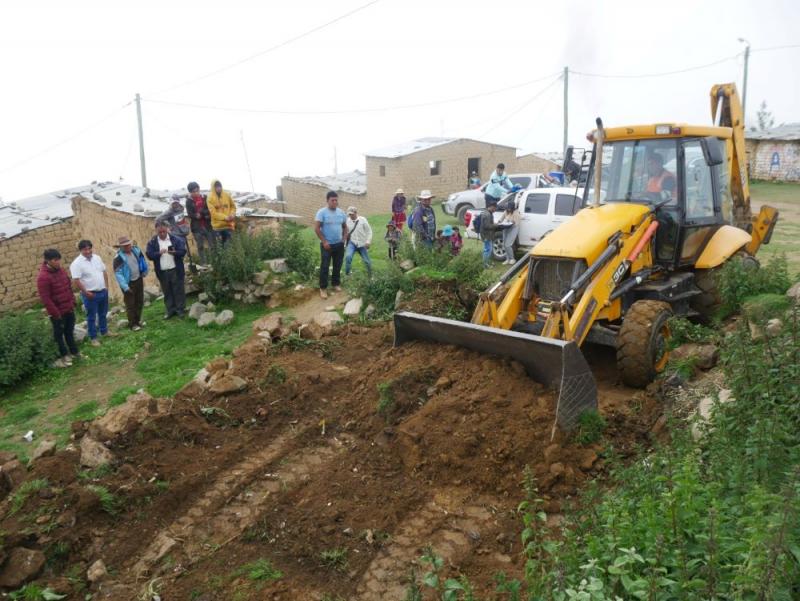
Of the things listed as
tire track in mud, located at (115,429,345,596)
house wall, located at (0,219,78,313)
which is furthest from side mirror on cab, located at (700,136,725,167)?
house wall, located at (0,219,78,313)

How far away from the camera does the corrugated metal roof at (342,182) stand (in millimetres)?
29281

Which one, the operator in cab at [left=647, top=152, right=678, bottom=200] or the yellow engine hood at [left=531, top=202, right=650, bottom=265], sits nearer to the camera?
the yellow engine hood at [left=531, top=202, right=650, bottom=265]

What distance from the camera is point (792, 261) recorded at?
12.5 metres

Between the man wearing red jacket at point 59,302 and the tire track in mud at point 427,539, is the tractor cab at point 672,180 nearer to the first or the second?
the tire track in mud at point 427,539

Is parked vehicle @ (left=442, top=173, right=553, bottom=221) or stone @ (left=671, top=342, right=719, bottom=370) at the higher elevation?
parked vehicle @ (left=442, top=173, right=553, bottom=221)

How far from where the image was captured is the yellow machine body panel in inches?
314

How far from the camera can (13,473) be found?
19.6 feet

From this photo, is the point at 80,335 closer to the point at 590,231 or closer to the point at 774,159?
the point at 590,231

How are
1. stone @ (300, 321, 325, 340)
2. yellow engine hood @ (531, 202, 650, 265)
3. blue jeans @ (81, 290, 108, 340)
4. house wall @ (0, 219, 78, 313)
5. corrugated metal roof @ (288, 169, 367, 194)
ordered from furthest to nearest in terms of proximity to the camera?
corrugated metal roof @ (288, 169, 367, 194)
house wall @ (0, 219, 78, 313)
blue jeans @ (81, 290, 108, 340)
stone @ (300, 321, 325, 340)
yellow engine hood @ (531, 202, 650, 265)

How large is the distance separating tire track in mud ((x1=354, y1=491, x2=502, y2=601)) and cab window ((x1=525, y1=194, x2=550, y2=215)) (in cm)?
992

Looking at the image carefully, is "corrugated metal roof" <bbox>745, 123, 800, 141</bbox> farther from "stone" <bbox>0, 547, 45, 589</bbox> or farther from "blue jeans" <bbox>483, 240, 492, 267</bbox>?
"stone" <bbox>0, 547, 45, 589</bbox>

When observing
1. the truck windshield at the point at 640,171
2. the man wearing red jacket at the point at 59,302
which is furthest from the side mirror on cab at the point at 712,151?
the man wearing red jacket at the point at 59,302

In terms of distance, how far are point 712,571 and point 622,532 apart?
0.60 meters

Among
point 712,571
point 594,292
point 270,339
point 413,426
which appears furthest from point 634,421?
point 270,339
